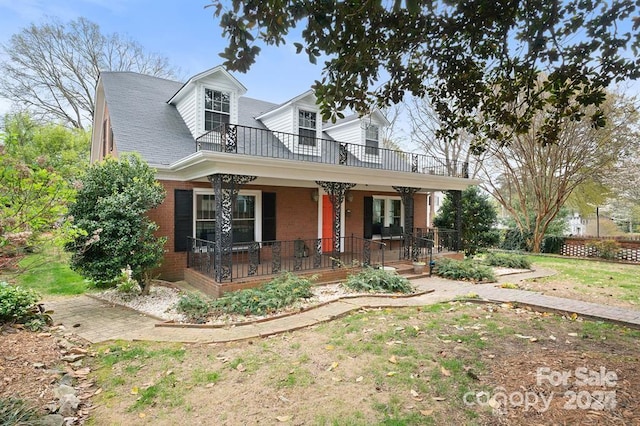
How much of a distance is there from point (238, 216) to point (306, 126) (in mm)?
4333

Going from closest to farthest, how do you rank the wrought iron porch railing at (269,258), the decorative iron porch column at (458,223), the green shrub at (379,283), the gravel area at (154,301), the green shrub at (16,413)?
1. the green shrub at (16,413)
2. the gravel area at (154,301)
3. the green shrub at (379,283)
4. the wrought iron porch railing at (269,258)
5. the decorative iron porch column at (458,223)

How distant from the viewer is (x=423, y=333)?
4.93 m

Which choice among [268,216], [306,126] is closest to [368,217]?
[306,126]

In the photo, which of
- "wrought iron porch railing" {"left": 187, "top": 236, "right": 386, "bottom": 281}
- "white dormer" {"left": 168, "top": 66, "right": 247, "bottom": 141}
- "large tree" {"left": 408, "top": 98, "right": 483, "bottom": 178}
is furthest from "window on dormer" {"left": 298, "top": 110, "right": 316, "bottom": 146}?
"large tree" {"left": 408, "top": 98, "right": 483, "bottom": 178}

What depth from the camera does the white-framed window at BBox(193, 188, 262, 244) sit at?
991 cm

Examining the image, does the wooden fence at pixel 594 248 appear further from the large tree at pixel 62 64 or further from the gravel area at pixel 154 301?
the large tree at pixel 62 64

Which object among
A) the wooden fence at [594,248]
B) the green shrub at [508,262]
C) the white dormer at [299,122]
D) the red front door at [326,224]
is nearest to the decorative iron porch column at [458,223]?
the green shrub at [508,262]

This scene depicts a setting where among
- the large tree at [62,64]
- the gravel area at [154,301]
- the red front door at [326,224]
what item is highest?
the large tree at [62,64]

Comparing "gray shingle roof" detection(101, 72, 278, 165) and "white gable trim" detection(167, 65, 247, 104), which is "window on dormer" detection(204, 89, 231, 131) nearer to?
"white gable trim" detection(167, 65, 247, 104)

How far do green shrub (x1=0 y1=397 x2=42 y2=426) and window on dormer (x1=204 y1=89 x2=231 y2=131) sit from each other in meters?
8.92

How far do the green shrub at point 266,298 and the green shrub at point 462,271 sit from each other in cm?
495

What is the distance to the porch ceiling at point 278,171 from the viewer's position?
743cm

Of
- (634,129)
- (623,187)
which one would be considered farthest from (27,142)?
(623,187)

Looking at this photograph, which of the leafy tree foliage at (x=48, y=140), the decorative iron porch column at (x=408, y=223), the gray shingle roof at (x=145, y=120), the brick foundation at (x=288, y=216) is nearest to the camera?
the brick foundation at (x=288, y=216)
